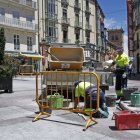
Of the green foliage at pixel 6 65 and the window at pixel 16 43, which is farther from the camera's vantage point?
the window at pixel 16 43

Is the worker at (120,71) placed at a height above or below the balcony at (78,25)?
below

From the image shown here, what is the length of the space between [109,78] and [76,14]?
4845cm

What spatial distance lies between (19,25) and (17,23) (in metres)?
0.42

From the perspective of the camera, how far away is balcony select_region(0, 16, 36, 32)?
44.9 m

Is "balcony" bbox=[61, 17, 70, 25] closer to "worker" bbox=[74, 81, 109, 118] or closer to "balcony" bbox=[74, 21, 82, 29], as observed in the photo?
"balcony" bbox=[74, 21, 82, 29]

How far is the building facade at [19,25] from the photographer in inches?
1789

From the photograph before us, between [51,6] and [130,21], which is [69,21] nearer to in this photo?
[51,6]

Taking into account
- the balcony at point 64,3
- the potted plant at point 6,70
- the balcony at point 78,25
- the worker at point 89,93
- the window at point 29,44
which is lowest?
the worker at point 89,93

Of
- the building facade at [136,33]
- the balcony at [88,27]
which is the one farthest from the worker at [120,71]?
the balcony at [88,27]

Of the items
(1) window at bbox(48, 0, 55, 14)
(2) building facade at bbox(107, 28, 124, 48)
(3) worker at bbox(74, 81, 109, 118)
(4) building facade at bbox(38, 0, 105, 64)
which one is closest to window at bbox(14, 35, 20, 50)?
(4) building facade at bbox(38, 0, 105, 64)

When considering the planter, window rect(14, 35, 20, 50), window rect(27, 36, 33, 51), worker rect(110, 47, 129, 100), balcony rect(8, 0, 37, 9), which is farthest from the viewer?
window rect(27, 36, 33, 51)

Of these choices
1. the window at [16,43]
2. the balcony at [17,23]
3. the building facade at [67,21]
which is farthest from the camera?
the building facade at [67,21]

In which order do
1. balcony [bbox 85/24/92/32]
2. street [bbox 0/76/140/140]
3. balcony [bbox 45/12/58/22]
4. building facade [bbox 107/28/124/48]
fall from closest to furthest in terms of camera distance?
street [bbox 0/76/140/140]
balcony [bbox 45/12/58/22]
balcony [bbox 85/24/92/32]
building facade [bbox 107/28/124/48]

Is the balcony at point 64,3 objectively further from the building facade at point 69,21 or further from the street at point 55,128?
the street at point 55,128
